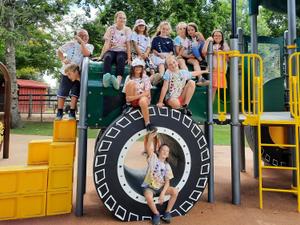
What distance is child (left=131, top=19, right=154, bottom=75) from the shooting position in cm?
531

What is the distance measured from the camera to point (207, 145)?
16.4 ft

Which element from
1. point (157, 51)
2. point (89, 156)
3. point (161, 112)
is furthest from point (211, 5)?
point (161, 112)

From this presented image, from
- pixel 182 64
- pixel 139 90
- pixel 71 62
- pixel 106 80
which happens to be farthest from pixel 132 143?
pixel 71 62

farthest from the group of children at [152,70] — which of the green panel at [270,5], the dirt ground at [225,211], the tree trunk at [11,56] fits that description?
the tree trunk at [11,56]

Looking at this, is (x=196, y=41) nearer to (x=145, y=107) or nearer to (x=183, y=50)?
(x=183, y=50)

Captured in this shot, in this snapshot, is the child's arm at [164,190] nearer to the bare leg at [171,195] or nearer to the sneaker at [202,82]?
the bare leg at [171,195]

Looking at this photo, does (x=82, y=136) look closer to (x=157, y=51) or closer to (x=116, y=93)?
(x=116, y=93)

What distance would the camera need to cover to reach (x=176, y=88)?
4.80 meters

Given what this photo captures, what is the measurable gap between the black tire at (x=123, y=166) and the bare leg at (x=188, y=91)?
0.27 metres

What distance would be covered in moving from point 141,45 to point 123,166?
2.05 meters

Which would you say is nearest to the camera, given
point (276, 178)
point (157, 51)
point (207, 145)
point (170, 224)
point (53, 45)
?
point (170, 224)

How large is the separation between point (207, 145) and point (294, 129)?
149 cm

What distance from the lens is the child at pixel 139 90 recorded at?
14.7 ft

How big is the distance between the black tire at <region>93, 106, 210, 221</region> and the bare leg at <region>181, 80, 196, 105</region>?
0.90 feet
